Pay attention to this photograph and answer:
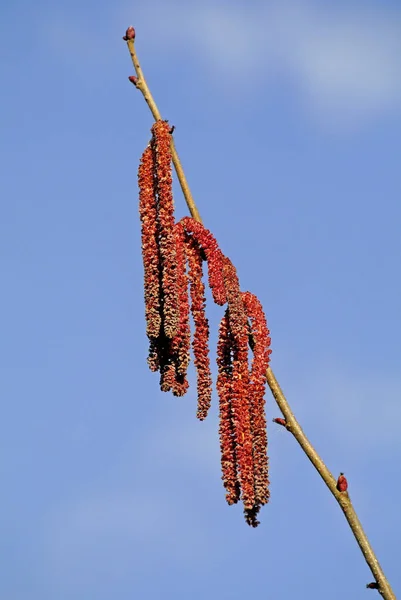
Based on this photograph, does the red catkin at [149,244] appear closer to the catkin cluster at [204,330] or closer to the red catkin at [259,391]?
the catkin cluster at [204,330]

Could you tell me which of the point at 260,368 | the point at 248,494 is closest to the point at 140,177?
the point at 260,368

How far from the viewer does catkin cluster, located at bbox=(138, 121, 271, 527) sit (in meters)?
4.46

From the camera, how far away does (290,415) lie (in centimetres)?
473

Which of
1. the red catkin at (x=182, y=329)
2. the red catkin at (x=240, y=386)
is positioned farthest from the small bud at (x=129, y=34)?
the red catkin at (x=240, y=386)

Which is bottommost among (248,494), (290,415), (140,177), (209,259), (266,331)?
(248,494)

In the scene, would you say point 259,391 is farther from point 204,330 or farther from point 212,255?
point 212,255

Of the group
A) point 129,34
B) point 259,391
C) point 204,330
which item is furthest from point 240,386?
point 129,34

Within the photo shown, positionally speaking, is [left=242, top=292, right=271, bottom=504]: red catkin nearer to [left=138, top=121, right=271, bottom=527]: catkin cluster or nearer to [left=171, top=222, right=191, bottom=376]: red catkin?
[left=138, top=121, right=271, bottom=527]: catkin cluster

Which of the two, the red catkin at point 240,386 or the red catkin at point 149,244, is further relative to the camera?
the red catkin at point 149,244

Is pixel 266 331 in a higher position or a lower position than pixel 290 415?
higher

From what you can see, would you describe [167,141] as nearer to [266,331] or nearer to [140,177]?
[140,177]

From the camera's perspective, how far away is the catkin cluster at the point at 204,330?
4461 mm

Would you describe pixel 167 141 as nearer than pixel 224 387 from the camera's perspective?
No

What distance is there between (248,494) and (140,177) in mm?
1516
